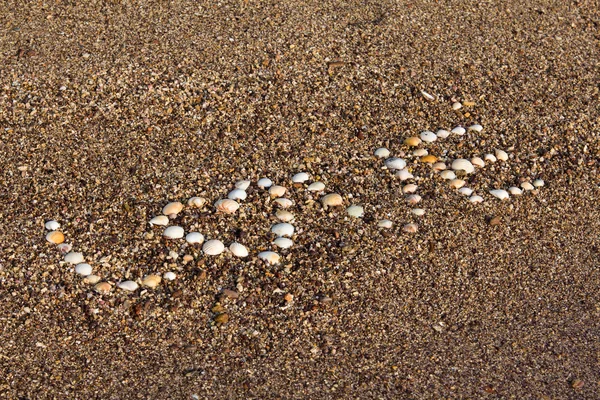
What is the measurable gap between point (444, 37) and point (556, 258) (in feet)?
6.33

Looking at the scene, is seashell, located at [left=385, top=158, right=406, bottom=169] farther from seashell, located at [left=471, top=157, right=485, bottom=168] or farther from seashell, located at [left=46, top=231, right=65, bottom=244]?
seashell, located at [left=46, top=231, right=65, bottom=244]

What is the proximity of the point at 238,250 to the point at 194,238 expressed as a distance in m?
0.22

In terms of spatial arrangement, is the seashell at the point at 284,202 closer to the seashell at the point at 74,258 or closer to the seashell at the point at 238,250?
the seashell at the point at 238,250

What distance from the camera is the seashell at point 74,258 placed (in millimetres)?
3533

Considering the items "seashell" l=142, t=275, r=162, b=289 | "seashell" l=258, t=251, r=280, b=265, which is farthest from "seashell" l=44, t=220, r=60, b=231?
"seashell" l=258, t=251, r=280, b=265

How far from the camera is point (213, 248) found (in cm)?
360

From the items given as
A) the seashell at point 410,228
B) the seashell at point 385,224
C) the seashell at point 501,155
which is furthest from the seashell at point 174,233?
the seashell at point 501,155

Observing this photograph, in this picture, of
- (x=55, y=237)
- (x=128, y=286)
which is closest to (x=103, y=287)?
(x=128, y=286)

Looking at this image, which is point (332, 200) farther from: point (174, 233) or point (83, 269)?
point (83, 269)

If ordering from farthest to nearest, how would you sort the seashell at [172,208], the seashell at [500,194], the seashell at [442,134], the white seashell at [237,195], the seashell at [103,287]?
the seashell at [442,134] < the seashell at [500,194] < the white seashell at [237,195] < the seashell at [172,208] < the seashell at [103,287]

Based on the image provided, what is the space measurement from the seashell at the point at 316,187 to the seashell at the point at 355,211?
0.19 m

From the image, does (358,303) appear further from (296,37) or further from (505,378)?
(296,37)

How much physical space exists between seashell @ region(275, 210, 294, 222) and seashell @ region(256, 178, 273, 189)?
20cm

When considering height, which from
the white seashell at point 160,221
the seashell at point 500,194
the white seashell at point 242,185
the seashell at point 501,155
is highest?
the white seashell at point 242,185
